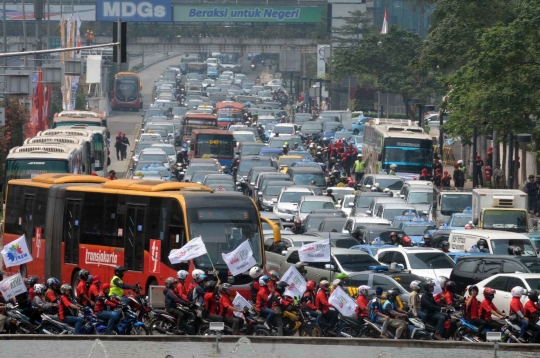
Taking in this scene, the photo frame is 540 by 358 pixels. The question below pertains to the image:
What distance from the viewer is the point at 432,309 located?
69.4 feet

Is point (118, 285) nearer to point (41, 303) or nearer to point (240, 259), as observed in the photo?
point (41, 303)

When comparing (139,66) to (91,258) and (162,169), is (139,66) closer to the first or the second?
(162,169)

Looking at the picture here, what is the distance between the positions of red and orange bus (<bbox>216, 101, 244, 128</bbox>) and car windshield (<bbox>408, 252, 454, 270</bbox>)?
56.2 m

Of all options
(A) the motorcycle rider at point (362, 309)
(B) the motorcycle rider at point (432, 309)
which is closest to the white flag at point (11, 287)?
(A) the motorcycle rider at point (362, 309)

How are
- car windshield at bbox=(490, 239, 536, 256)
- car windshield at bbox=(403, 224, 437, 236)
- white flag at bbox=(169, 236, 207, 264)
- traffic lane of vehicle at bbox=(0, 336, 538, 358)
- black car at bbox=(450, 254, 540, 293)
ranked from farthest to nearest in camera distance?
car windshield at bbox=(403, 224, 437, 236) → car windshield at bbox=(490, 239, 536, 256) → black car at bbox=(450, 254, 540, 293) → white flag at bbox=(169, 236, 207, 264) → traffic lane of vehicle at bbox=(0, 336, 538, 358)

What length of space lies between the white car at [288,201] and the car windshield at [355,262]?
50.0 feet

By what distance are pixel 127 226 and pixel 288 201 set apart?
58.3 ft

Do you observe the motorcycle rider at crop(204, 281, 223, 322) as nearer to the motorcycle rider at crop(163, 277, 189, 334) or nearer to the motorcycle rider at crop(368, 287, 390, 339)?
the motorcycle rider at crop(163, 277, 189, 334)

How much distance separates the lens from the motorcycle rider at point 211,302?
2044 cm

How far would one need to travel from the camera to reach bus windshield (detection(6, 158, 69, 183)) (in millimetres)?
39000

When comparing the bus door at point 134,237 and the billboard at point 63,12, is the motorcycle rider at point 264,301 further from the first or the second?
the billboard at point 63,12

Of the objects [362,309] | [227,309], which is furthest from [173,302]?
[362,309]

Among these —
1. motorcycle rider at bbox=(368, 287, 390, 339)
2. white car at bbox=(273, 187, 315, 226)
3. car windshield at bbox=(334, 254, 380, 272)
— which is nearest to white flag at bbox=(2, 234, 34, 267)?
car windshield at bbox=(334, 254, 380, 272)

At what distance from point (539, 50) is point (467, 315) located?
76.0 feet
